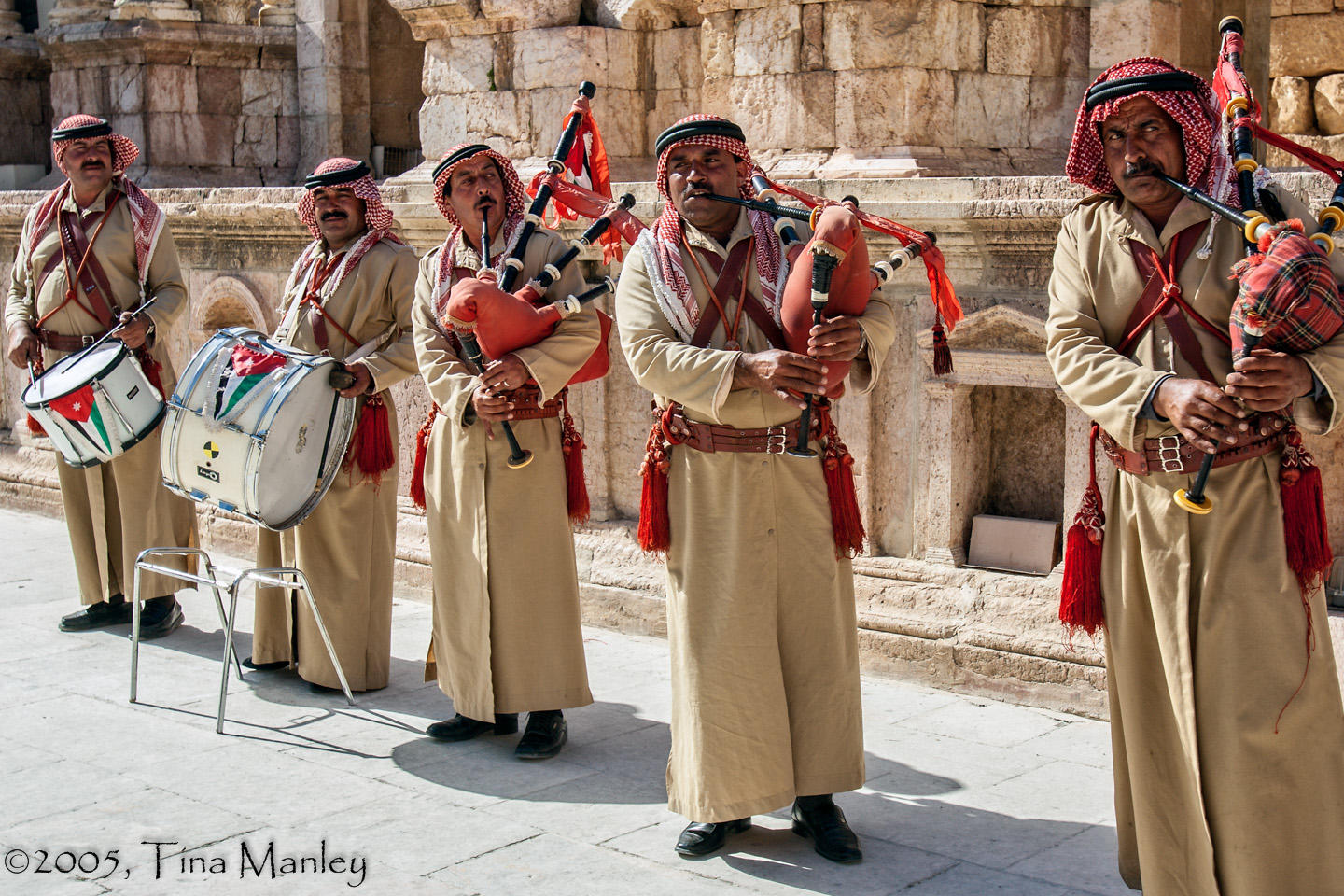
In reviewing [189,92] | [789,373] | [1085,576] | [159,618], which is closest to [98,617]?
[159,618]

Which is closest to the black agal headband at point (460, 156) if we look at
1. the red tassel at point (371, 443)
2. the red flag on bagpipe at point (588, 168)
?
the red flag on bagpipe at point (588, 168)

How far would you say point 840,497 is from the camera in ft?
13.2

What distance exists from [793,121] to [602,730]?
304cm

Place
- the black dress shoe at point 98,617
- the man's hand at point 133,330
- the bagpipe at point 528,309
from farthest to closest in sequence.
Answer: the black dress shoe at point 98,617
the man's hand at point 133,330
the bagpipe at point 528,309

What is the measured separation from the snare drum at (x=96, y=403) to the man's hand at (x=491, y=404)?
1882 mm

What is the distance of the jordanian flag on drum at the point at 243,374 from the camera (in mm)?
5074

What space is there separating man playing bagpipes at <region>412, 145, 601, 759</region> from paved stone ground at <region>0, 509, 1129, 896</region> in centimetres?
22

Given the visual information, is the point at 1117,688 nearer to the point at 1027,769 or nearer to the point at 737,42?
the point at 1027,769

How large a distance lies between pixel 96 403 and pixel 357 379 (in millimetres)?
1196

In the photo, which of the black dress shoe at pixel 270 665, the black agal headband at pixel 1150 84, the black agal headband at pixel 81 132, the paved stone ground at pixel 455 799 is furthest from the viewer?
the black agal headband at pixel 81 132

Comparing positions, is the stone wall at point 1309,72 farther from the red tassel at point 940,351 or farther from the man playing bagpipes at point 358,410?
the man playing bagpipes at point 358,410

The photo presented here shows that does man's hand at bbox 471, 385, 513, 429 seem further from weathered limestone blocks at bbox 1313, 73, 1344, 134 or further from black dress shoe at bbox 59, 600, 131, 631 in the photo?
weathered limestone blocks at bbox 1313, 73, 1344, 134

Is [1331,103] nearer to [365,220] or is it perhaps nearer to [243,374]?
[365,220]

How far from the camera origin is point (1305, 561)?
331cm
